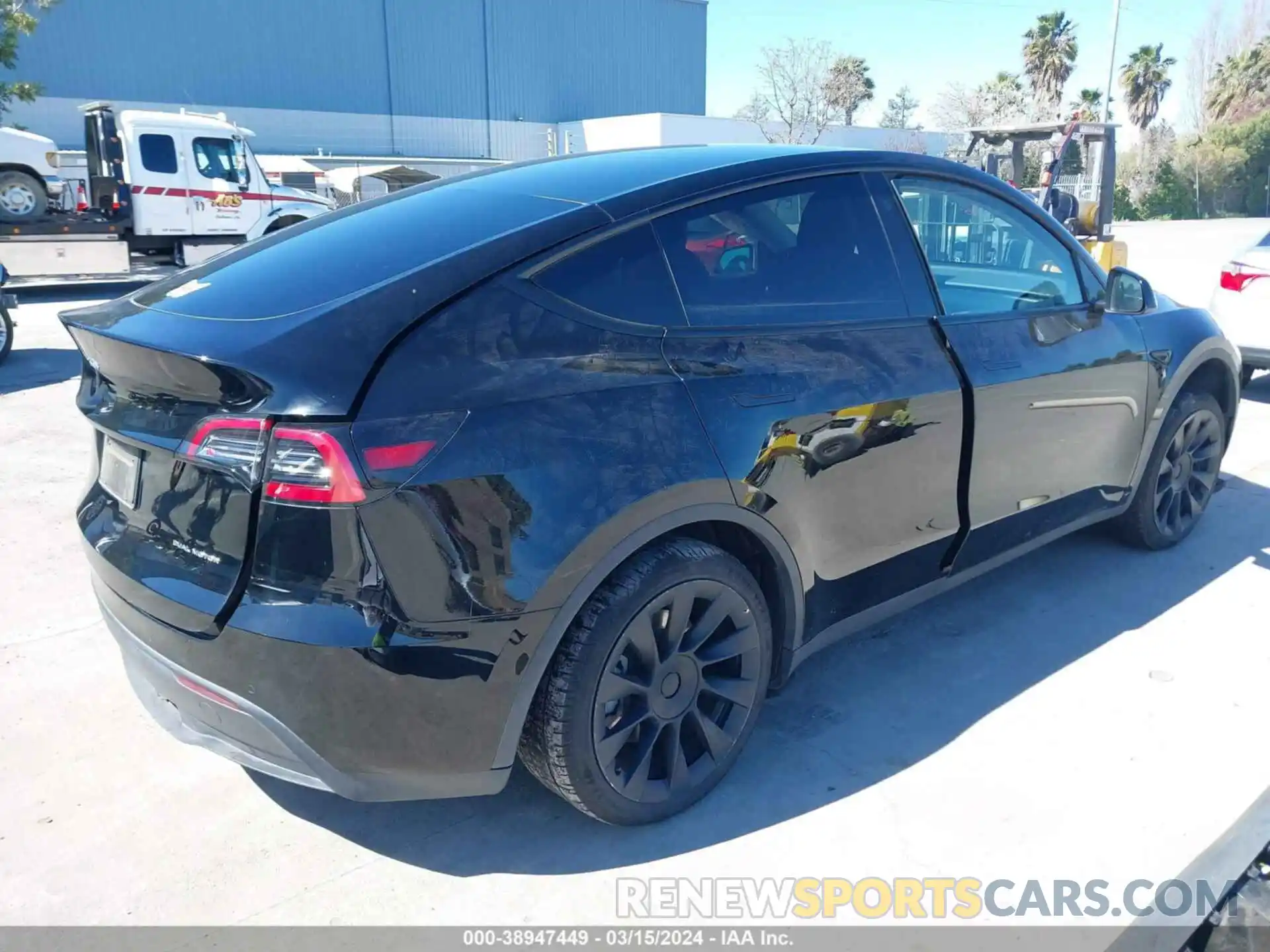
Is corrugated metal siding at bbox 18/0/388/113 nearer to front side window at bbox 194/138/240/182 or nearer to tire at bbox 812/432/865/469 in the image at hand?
front side window at bbox 194/138/240/182

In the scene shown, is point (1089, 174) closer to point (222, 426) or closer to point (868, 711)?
point (868, 711)

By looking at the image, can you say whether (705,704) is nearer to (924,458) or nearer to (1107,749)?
(924,458)

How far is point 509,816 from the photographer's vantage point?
273cm

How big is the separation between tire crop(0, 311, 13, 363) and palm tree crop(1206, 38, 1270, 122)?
182 ft

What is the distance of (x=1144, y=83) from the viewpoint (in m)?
51.3

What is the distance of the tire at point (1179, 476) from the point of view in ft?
14.0

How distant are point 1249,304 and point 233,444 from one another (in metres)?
7.59

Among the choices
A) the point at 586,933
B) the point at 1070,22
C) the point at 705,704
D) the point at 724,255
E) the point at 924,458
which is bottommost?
the point at 586,933

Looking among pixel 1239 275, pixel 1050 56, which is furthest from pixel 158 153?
pixel 1050 56

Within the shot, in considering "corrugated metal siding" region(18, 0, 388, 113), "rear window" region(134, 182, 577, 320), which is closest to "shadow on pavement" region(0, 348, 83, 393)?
"rear window" region(134, 182, 577, 320)

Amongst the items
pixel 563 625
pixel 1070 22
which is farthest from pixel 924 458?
pixel 1070 22

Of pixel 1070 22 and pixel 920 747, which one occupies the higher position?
pixel 1070 22

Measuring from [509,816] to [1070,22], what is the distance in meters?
54.7

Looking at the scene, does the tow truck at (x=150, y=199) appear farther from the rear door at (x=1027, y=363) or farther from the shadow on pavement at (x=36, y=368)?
the rear door at (x=1027, y=363)
